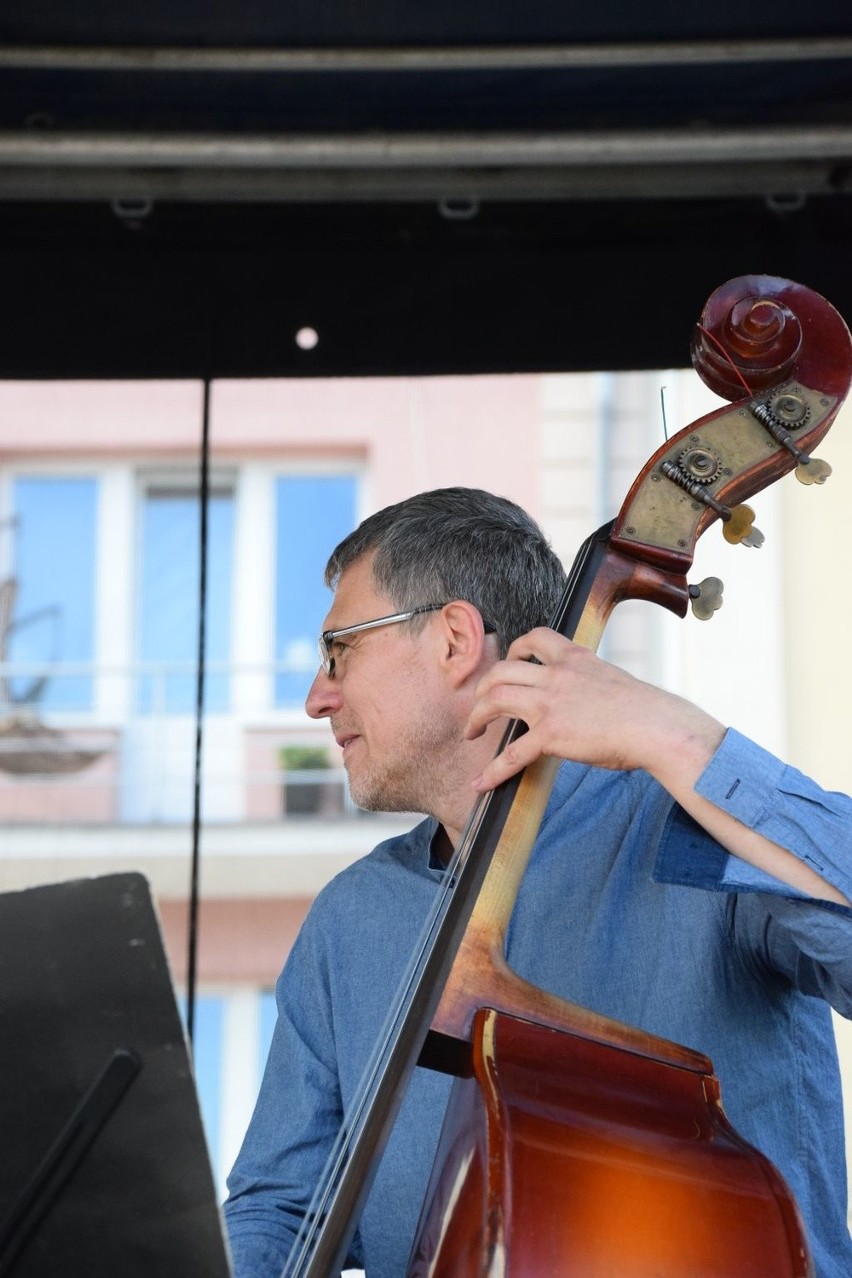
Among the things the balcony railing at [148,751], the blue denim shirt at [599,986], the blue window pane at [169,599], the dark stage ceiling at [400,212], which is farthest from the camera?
the blue window pane at [169,599]

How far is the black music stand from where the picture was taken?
1.07m

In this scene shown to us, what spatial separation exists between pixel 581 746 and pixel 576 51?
→ 130 centimetres

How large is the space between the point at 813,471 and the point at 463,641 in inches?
20.4

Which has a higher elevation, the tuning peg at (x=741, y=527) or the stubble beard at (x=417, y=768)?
the tuning peg at (x=741, y=527)

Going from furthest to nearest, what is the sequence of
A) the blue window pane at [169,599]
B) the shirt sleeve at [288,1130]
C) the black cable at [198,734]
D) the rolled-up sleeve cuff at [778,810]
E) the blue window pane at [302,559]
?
the blue window pane at [302,559] → the blue window pane at [169,599] → the black cable at [198,734] → the shirt sleeve at [288,1130] → the rolled-up sleeve cuff at [778,810]

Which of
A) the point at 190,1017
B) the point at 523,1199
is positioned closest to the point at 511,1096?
the point at 523,1199

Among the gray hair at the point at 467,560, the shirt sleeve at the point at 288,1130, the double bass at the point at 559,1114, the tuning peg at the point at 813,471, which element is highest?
the tuning peg at the point at 813,471

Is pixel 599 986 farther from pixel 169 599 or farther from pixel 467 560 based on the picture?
pixel 169 599

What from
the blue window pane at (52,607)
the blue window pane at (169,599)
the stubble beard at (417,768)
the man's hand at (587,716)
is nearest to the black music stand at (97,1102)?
the man's hand at (587,716)

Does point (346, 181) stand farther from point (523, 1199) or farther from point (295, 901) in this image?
point (295, 901)

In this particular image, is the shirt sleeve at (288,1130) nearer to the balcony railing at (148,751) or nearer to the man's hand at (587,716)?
the man's hand at (587,716)

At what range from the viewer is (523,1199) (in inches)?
44.7

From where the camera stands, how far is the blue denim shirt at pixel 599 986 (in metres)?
1.56

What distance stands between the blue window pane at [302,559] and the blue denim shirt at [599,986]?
12.0 feet
